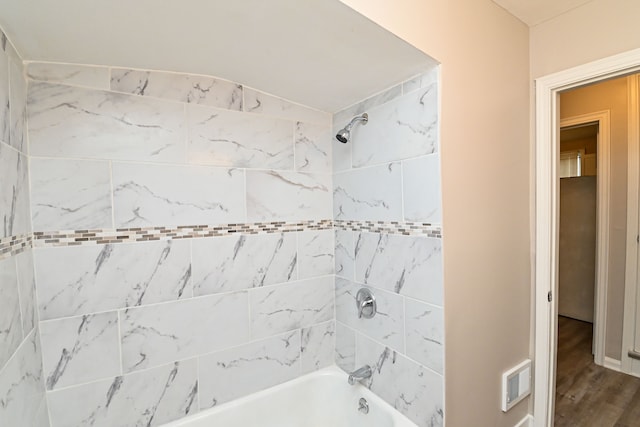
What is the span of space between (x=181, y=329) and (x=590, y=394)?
3.12 metres

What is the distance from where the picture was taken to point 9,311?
853 mm

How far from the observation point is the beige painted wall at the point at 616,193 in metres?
2.42

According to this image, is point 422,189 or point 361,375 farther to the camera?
point 361,375

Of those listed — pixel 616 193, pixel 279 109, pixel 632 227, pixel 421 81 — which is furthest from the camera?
pixel 616 193

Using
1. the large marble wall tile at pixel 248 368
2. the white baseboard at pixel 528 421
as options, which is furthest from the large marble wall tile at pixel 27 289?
the white baseboard at pixel 528 421

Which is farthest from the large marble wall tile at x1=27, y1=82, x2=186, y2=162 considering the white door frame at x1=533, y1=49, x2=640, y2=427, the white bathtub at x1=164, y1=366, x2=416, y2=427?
the white door frame at x1=533, y1=49, x2=640, y2=427

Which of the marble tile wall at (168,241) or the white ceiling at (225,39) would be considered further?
the marble tile wall at (168,241)

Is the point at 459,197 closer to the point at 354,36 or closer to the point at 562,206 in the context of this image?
the point at 354,36

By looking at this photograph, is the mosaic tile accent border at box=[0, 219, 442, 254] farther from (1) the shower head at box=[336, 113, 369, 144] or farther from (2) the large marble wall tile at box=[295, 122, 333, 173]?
(1) the shower head at box=[336, 113, 369, 144]

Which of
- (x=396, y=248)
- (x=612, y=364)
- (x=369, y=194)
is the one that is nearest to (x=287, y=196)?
(x=369, y=194)

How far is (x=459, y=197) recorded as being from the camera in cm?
126

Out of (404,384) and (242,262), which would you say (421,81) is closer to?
(242,262)

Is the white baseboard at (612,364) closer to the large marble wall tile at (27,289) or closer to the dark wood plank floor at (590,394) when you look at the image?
the dark wood plank floor at (590,394)

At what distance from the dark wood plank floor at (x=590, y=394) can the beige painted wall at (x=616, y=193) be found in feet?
0.80
